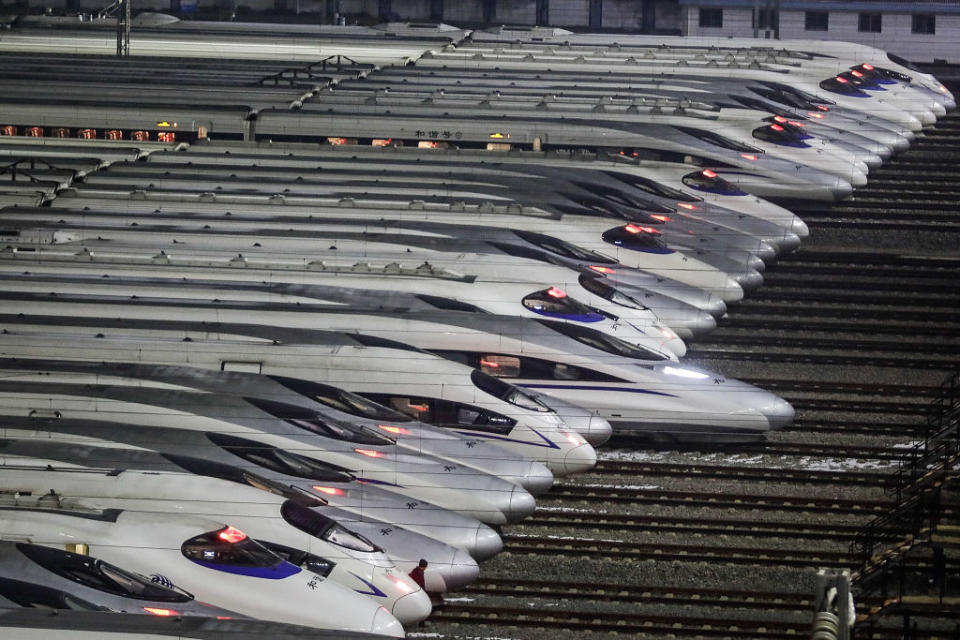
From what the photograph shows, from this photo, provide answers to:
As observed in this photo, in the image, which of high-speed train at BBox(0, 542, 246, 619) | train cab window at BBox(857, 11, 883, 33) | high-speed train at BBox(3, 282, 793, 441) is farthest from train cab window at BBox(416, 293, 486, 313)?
train cab window at BBox(857, 11, 883, 33)

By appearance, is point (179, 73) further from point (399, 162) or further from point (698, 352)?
point (698, 352)

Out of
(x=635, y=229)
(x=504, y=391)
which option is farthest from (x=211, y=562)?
(x=635, y=229)

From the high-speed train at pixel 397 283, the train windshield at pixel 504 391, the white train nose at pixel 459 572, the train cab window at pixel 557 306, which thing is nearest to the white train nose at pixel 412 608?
the white train nose at pixel 459 572

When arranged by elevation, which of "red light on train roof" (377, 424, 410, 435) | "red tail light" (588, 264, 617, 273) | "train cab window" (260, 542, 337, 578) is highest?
"red tail light" (588, 264, 617, 273)

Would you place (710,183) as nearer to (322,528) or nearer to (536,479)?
(536,479)

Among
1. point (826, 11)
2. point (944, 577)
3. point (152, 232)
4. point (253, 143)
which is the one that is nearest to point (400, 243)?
point (152, 232)

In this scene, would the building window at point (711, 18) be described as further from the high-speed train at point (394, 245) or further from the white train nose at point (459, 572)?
the white train nose at point (459, 572)

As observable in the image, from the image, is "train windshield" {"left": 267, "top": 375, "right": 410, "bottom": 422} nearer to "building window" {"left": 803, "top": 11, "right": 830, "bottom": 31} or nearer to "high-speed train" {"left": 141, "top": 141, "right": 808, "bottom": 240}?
"high-speed train" {"left": 141, "top": 141, "right": 808, "bottom": 240}
